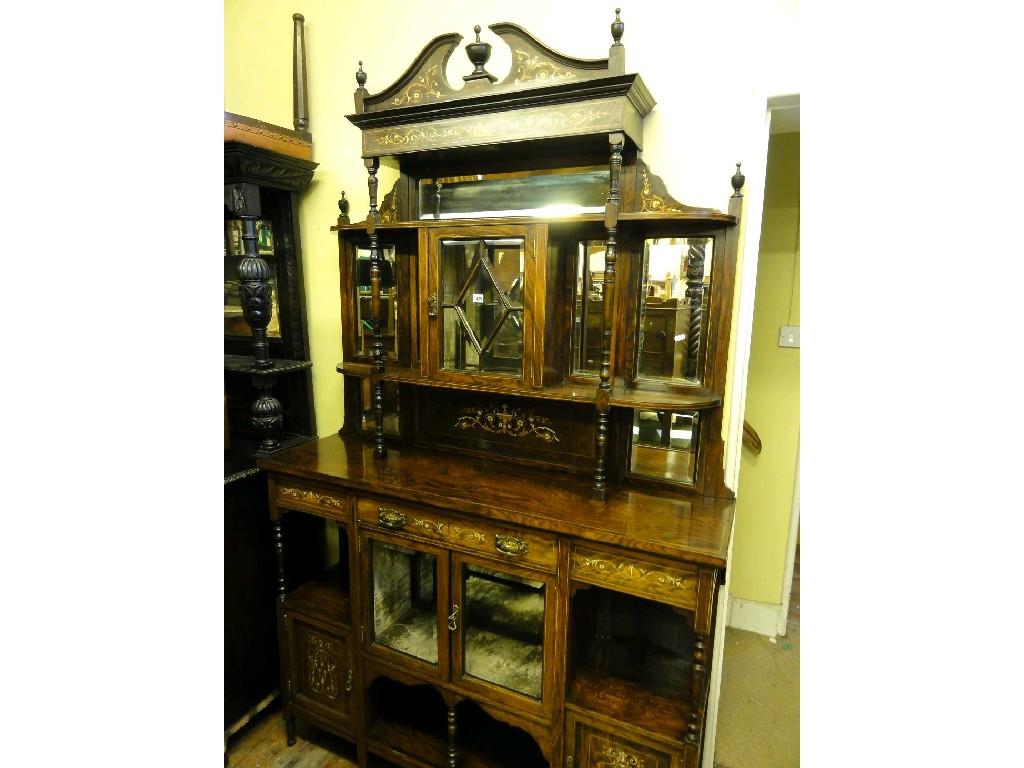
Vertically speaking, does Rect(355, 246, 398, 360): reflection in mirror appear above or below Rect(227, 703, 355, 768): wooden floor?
above

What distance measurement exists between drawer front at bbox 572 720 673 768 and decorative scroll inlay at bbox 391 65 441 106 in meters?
1.65

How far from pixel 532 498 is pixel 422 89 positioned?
1.11m

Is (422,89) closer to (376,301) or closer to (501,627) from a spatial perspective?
(376,301)

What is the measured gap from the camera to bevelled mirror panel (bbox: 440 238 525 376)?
1.33 m

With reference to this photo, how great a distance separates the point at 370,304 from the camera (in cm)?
166

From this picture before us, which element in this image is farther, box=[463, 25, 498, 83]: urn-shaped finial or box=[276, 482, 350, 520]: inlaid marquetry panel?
box=[276, 482, 350, 520]: inlaid marquetry panel

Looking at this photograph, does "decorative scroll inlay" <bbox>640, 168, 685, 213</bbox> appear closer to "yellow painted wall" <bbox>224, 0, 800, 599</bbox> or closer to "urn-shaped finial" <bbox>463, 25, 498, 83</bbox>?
"yellow painted wall" <bbox>224, 0, 800, 599</bbox>

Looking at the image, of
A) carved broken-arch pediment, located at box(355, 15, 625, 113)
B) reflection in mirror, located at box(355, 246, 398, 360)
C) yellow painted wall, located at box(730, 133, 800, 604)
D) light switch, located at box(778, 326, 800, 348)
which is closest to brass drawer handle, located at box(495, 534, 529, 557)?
reflection in mirror, located at box(355, 246, 398, 360)

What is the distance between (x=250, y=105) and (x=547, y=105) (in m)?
1.34

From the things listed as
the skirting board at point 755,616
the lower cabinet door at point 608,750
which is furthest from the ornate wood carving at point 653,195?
the skirting board at point 755,616

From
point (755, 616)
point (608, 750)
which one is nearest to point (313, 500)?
point (608, 750)
